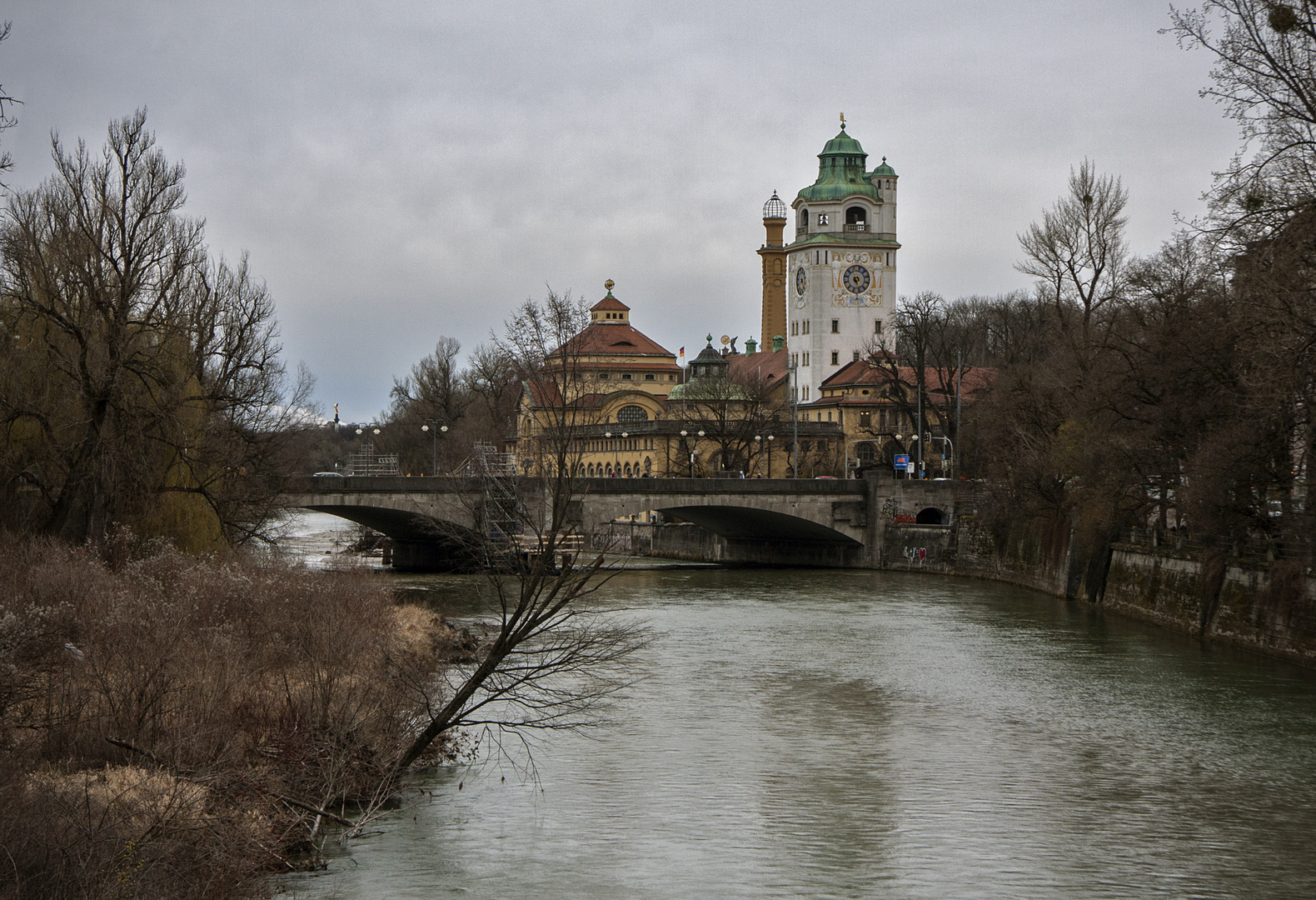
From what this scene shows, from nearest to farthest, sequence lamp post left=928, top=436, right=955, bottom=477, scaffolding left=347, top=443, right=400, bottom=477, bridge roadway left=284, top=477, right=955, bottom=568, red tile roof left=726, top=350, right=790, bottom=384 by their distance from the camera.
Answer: bridge roadway left=284, top=477, right=955, bottom=568
lamp post left=928, top=436, right=955, bottom=477
scaffolding left=347, top=443, right=400, bottom=477
red tile roof left=726, top=350, right=790, bottom=384

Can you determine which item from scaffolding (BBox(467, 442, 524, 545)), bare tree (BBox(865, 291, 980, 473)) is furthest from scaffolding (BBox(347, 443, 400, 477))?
bare tree (BBox(865, 291, 980, 473))

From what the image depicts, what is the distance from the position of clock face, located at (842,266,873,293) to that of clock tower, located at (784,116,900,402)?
0.22 feet

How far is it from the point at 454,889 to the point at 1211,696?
17.7 metres

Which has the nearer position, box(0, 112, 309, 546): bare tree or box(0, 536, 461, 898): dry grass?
box(0, 536, 461, 898): dry grass

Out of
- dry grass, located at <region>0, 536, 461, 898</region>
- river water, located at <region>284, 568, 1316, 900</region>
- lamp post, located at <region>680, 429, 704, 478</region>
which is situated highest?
lamp post, located at <region>680, 429, 704, 478</region>

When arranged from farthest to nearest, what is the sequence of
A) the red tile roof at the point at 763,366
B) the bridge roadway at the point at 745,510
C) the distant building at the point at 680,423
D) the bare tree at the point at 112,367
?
the red tile roof at the point at 763,366
the distant building at the point at 680,423
the bridge roadway at the point at 745,510
the bare tree at the point at 112,367

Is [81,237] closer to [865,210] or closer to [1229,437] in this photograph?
[1229,437]

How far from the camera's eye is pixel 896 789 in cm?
2019

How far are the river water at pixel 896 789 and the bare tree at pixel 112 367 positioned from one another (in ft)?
36.6

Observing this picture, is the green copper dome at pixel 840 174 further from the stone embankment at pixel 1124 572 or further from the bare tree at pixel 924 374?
the stone embankment at pixel 1124 572

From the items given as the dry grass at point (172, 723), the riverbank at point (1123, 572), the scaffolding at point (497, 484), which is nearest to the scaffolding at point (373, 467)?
the scaffolding at point (497, 484)

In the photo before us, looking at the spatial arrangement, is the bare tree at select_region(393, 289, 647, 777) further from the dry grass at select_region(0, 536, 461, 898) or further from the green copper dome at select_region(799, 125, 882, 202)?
the green copper dome at select_region(799, 125, 882, 202)

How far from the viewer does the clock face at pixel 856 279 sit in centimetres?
11681

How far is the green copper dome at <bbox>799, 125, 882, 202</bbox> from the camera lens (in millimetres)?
115250
